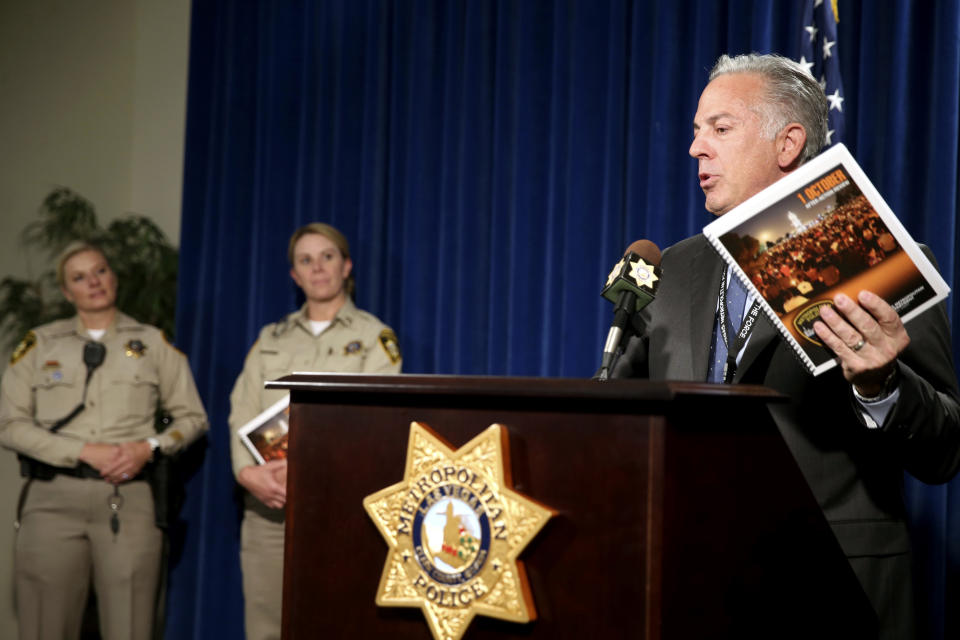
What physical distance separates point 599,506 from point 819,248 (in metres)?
0.49

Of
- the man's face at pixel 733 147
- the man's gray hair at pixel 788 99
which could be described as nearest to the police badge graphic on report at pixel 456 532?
the man's face at pixel 733 147

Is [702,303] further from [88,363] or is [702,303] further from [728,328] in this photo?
[88,363]

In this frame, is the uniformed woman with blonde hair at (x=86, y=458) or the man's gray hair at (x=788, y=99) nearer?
the man's gray hair at (x=788, y=99)

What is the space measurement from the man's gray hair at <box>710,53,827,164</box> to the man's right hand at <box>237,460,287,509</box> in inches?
84.8

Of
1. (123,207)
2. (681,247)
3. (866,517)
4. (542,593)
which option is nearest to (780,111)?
(681,247)

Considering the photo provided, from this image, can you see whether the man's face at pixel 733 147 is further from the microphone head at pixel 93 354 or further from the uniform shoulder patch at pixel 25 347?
the uniform shoulder patch at pixel 25 347

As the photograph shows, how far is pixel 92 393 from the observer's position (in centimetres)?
370

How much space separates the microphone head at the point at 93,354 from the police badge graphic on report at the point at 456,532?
3045 mm

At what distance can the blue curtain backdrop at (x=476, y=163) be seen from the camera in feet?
8.77

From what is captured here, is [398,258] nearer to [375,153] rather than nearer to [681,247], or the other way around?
[375,153]

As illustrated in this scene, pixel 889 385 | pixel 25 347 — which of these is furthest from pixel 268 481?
pixel 889 385

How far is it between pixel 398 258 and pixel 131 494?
1363mm

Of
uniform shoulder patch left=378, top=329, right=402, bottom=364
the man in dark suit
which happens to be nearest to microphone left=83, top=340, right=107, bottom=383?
uniform shoulder patch left=378, top=329, right=402, bottom=364

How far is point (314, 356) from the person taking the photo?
3523mm
